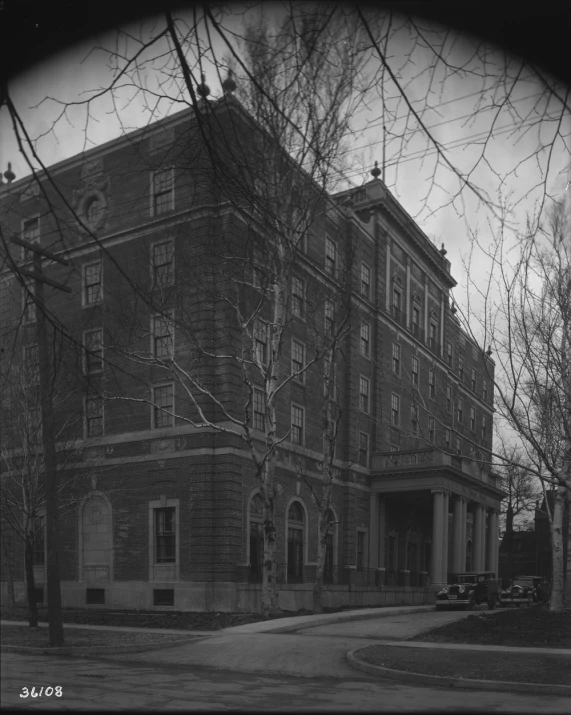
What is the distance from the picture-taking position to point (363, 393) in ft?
127

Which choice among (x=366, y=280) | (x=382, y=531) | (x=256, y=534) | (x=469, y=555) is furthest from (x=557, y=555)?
(x=469, y=555)

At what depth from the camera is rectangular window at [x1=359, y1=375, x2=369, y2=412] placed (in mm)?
38344

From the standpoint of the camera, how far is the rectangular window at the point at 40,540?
11898mm

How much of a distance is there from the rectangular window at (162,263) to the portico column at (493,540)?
133ft

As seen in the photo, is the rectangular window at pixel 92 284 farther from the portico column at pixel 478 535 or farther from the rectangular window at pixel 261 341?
the portico column at pixel 478 535

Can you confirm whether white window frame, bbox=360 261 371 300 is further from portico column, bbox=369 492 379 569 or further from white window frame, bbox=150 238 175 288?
white window frame, bbox=150 238 175 288

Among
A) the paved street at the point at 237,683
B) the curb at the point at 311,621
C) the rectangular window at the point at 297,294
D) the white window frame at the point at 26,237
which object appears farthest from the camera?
the rectangular window at the point at 297,294

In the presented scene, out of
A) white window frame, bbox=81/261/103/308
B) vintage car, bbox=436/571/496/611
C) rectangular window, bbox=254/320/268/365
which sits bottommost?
vintage car, bbox=436/571/496/611

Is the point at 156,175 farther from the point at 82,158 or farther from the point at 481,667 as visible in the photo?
the point at 481,667

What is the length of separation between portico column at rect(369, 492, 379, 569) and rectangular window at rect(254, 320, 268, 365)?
1511 cm

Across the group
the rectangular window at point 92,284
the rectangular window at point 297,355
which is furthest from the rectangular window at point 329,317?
the rectangular window at point 92,284

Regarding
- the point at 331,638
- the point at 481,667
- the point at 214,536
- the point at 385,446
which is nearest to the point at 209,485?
the point at 214,536

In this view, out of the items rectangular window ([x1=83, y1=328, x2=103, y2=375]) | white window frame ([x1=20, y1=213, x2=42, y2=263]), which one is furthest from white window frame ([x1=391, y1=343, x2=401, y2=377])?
white window frame ([x1=20, y1=213, x2=42, y2=263])

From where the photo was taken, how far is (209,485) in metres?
25.6
